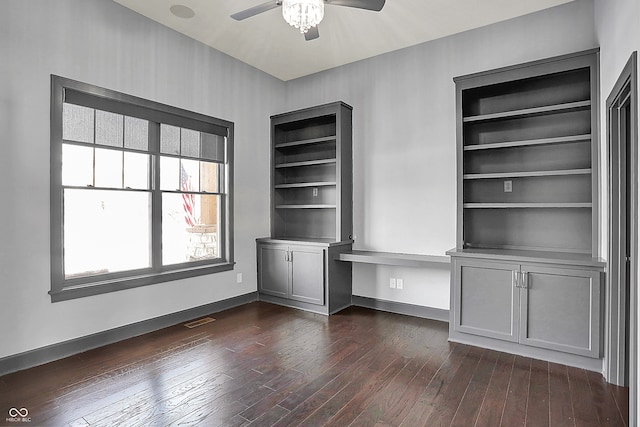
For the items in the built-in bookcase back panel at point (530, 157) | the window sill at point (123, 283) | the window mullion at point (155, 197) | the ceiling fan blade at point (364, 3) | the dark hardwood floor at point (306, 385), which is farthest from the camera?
the window mullion at point (155, 197)

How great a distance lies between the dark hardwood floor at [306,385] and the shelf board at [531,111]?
7.31 feet

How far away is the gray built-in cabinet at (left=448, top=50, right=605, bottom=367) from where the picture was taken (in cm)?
298

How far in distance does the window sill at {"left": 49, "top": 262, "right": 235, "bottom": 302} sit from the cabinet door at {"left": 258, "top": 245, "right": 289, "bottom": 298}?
2.05 ft

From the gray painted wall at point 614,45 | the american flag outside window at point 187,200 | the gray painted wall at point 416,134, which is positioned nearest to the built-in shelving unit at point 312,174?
the gray painted wall at point 416,134

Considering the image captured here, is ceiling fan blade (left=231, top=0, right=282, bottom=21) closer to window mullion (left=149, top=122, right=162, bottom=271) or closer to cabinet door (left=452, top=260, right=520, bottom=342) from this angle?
window mullion (left=149, top=122, right=162, bottom=271)

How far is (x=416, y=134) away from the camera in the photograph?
4.30 meters

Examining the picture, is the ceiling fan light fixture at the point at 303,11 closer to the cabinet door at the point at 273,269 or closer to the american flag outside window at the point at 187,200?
the american flag outside window at the point at 187,200

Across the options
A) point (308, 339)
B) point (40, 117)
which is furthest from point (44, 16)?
point (308, 339)

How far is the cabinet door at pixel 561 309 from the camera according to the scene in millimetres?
2867

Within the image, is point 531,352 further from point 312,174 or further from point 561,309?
point 312,174

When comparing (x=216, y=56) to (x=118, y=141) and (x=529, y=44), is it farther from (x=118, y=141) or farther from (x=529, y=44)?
(x=529, y=44)

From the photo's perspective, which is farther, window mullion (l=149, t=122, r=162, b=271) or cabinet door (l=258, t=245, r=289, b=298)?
cabinet door (l=258, t=245, r=289, b=298)

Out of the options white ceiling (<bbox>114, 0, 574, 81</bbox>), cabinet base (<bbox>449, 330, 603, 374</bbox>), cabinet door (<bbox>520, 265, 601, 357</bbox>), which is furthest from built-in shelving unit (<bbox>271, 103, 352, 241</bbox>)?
cabinet door (<bbox>520, 265, 601, 357</bbox>)

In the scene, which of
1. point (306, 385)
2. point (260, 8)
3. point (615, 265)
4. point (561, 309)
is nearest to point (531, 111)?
point (615, 265)
